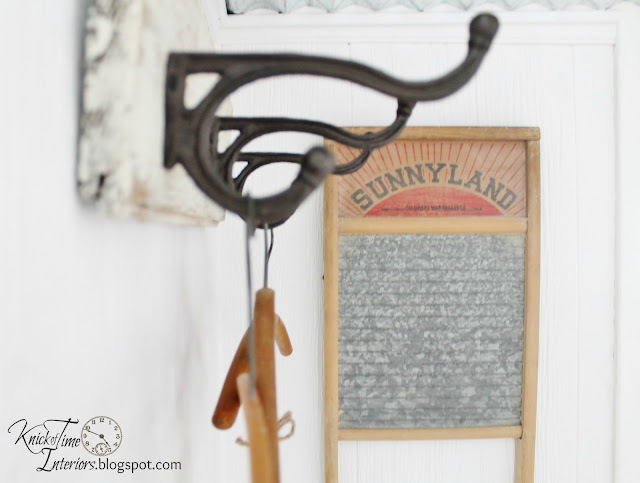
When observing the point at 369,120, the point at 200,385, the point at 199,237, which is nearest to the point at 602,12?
the point at 369,120

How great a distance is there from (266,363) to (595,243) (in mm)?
927

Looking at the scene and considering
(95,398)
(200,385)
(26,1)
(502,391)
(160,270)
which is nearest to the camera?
(26,1)

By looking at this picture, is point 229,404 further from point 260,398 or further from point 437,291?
point 437,291

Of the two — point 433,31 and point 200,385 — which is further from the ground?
point 433,31

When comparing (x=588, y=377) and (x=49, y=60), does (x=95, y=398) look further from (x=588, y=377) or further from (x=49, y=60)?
(x=588, y=377)

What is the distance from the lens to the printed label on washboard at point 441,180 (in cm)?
111

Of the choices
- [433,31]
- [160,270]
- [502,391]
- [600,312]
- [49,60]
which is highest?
[433,31]

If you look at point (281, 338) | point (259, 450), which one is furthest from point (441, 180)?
point (259, 450)

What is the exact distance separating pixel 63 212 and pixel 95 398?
0.62ft

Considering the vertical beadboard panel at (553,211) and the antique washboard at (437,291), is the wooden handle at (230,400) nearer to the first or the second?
the antique washboard at (437,291)

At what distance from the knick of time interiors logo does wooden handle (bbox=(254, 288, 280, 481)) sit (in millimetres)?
152

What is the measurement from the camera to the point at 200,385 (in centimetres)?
95

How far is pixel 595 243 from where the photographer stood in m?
1.16

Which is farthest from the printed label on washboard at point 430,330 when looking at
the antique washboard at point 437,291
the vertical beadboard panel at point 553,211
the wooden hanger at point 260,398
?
the wooden hanger at point 260,398
